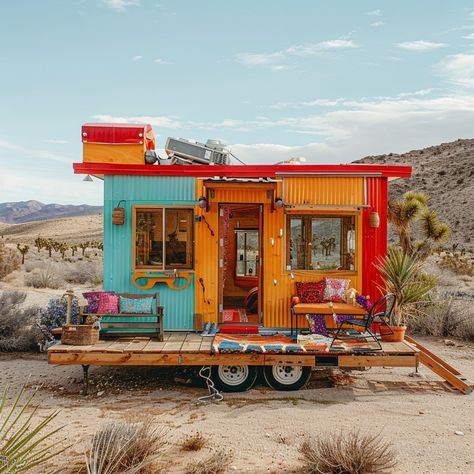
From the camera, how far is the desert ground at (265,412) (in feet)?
19.7

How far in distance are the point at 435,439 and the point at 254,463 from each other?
2.15 metres

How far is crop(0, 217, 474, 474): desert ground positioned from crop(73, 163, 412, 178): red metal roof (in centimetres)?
323

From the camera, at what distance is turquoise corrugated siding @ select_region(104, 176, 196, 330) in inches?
380

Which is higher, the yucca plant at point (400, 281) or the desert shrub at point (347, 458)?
the yucca plant at point (400, 281)

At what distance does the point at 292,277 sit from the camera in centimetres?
970

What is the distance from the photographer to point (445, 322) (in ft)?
42.5

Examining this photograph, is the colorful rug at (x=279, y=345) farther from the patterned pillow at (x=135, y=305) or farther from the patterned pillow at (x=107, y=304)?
the patterned pillow at (x=107, y=304)

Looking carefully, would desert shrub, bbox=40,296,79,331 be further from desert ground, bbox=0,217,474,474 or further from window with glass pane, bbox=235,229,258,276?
window with glass pane, bbox=235,229,258,276

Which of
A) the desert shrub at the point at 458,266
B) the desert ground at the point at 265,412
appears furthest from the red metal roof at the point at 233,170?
the desert shrub at the point at 458,266

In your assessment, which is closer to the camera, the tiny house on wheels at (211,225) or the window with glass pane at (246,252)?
the tiny house on wheels at (211,225)

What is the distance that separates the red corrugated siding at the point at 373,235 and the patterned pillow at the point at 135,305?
356 centimetres

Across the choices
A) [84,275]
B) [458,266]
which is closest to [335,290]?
[84,275]

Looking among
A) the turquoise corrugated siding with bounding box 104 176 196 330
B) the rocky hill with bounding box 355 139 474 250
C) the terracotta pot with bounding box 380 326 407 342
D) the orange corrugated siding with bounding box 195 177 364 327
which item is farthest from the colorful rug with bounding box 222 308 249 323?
the rocky hill with bounding box 355 139 474 250

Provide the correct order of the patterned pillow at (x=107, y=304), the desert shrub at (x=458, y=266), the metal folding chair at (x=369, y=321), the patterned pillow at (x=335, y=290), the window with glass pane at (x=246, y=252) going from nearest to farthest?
the metal folding chair at (x=369, y=321) < the patterned pillow at (x=107, y=304) < the patterned pillow at (x=335, y=290) < the window with glass pane at (x=246, y=252) < the desert shrub at (x=458, y=266)
